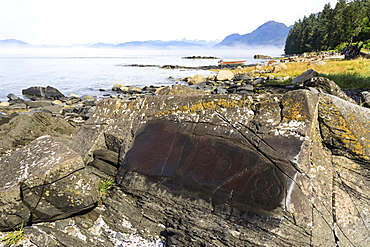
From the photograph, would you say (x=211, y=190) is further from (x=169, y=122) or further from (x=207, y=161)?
(x=169, y=122)

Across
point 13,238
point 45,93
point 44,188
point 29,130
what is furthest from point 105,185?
point 45,93

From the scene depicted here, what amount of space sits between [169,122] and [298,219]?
3.28 metres

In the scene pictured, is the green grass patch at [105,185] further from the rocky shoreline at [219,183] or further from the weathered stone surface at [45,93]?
the weathered stone surface at [45,93]

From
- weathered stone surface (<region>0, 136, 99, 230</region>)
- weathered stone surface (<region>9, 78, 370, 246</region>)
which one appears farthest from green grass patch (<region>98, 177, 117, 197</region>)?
weathered stone surface (<region>0, 136, 99, 230</region>)

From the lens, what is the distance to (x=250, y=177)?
14.7 feet

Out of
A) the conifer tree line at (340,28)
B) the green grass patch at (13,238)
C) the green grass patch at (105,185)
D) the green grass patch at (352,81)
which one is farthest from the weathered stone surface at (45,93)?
the conifer tree line at (340,28)

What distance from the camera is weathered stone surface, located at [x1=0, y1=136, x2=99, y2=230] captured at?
4551 millimetres

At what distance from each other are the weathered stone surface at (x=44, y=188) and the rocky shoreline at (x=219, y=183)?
2 cm

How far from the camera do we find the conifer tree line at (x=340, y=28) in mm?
73625

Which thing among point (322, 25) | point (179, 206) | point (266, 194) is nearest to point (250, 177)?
point (266, 194)

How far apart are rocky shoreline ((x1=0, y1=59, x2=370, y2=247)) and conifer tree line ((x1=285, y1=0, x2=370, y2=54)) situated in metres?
80.1

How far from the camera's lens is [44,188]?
4770 millimetres

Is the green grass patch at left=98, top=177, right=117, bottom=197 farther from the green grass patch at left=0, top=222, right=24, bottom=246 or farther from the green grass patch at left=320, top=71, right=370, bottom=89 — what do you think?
the green grass patch at left=320, top=71, right=370, bottom=89

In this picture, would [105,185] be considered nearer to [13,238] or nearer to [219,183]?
[13,238]
